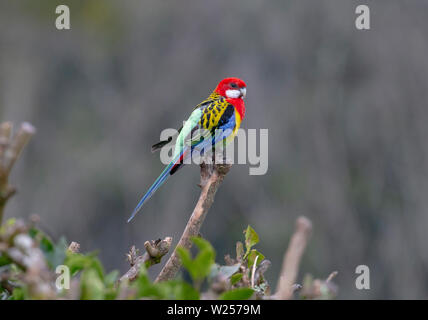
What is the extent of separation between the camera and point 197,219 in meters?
2.07

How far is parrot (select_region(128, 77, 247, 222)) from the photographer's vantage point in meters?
3.77

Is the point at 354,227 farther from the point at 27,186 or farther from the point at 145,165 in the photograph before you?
the point at 27,186

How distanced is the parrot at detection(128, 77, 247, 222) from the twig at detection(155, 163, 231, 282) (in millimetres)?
1179

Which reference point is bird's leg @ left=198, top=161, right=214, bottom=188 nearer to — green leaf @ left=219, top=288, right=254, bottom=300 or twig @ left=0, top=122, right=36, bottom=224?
green leaf @ left=219, top=288, right=254, bottom=300

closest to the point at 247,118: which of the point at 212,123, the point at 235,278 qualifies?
the point at 212,123

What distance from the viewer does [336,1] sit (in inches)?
411

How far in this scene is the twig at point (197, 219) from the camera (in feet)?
6.73

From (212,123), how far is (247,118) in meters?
6.68

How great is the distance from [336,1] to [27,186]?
721cm

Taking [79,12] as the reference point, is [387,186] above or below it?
below

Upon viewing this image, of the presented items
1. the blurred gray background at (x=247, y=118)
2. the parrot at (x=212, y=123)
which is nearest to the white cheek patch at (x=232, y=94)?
the parrot at (x=212, y=123)

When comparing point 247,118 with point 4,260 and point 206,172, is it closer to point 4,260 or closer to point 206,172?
A: point 206,172
